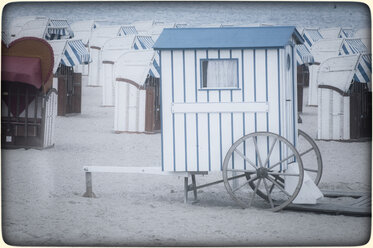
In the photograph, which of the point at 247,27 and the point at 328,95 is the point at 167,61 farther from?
the point at 328,95

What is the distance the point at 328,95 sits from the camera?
8180 mm

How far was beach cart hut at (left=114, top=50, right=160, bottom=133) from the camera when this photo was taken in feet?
29.7

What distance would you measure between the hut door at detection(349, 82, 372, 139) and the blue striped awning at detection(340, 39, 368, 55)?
297 mm

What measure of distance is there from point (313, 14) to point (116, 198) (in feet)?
7.06

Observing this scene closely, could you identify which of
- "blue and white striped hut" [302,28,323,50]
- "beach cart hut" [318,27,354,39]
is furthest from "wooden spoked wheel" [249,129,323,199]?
"beach cart hut" [318,27,354,39]

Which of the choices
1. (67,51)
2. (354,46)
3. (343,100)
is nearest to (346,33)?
(354,46)

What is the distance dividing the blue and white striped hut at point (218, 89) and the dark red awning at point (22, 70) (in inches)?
45.0

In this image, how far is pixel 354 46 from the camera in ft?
22.6

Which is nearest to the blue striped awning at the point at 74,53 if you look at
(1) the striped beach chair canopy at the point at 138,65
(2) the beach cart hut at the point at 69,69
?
(2) the beach cart hut at the point at 69,69

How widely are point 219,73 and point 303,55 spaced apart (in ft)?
2.87

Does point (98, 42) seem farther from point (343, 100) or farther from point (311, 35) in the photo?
point (343, 100)

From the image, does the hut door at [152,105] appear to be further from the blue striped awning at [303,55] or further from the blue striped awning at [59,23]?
the blue striped awning at [59,23]

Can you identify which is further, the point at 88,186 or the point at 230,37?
the point at 88,186

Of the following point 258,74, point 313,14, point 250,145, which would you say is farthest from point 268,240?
point 313,14
